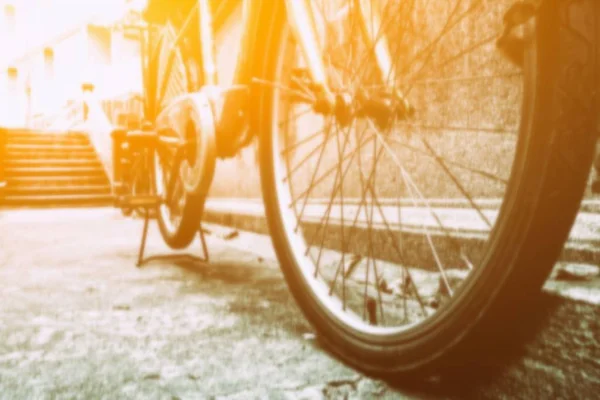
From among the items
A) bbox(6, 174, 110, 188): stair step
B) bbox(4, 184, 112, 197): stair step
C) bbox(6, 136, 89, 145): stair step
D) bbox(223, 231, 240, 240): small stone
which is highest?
Answer: bbox(6, 136, 89, 145): stair step

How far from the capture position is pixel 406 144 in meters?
1.52

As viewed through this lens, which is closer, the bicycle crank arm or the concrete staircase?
the bicycle crank arm

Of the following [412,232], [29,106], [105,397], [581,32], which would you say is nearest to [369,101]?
[581,32]

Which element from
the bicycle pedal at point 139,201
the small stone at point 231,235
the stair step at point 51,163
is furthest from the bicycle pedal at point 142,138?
the stair step at point 51,163

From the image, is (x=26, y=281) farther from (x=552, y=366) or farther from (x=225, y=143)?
(x=552, y=366)

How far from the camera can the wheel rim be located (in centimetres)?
129

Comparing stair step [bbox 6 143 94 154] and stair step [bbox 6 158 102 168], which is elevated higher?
stair step [bbox 6 143 94 154]

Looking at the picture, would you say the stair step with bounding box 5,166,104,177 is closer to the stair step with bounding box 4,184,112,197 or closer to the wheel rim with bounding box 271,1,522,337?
the stair step with bounding box 4,184,112,197

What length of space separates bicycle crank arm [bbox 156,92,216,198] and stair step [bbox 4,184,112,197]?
25.5 feet

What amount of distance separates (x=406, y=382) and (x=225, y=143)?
1.11 m

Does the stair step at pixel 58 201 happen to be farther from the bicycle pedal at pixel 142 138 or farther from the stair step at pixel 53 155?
the bicycle pedal at pixel 142 138

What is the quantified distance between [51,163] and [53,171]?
45 cm

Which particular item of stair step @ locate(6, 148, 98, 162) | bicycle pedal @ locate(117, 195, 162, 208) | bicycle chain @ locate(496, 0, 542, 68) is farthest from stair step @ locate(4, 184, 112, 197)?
bicycle chain @ locate(496, 0, 542, 68)

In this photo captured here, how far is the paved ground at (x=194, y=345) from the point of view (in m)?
0.89
